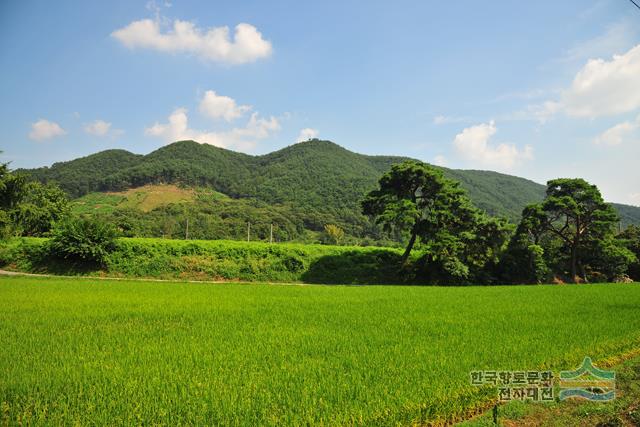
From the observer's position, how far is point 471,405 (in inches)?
174

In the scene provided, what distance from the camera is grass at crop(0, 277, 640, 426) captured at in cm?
405

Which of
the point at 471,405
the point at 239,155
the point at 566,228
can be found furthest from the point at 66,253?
the point at 239,155

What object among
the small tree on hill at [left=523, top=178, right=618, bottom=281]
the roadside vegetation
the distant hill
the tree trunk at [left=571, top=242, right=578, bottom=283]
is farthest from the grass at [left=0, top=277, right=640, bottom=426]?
the distant hill

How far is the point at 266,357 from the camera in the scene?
612 cm

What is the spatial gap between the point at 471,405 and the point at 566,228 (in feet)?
112

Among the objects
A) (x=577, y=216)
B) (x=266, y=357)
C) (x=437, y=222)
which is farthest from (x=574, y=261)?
(x=266, y=357)

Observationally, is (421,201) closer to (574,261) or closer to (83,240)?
(574,261)

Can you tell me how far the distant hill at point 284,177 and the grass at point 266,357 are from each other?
69109mm

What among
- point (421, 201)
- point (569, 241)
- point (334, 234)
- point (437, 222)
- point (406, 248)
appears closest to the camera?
point (437, 222)

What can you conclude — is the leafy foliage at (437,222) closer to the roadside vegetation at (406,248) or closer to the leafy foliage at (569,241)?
the roadside vegetation at (406,248)

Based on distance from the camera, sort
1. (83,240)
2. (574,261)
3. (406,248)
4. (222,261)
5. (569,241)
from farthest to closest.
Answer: (574,261) → (569,241) → (406,248) → (222,261) → (83,240)

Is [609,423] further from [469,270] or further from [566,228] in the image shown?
[566,228]

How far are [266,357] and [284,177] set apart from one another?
10485 cm

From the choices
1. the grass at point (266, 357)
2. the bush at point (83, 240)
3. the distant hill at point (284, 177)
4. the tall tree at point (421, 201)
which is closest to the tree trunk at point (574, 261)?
the tall tree at point (421, 201)
